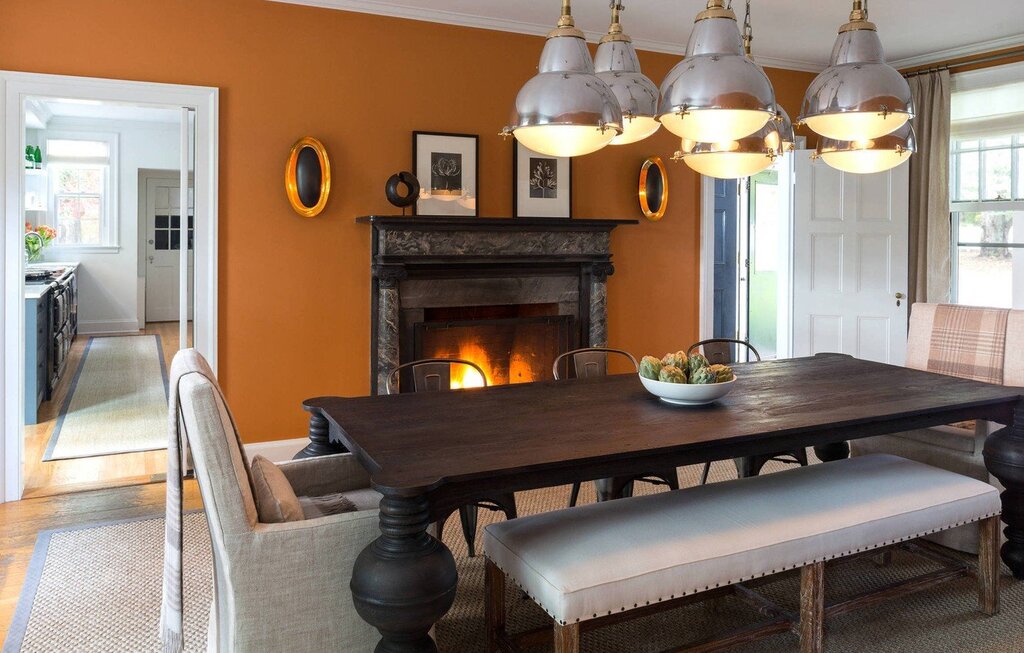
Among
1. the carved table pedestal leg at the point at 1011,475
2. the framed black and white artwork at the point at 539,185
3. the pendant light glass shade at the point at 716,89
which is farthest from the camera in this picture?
the framed black and white artwork at the point at 539,185

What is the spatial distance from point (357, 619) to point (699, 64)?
178 cm

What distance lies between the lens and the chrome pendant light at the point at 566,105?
2.22 meters

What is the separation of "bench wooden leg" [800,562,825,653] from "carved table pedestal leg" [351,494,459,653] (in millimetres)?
1154

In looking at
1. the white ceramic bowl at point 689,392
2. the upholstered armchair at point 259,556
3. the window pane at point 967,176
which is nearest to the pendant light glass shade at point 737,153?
the white ceramic bowl at point 689,392

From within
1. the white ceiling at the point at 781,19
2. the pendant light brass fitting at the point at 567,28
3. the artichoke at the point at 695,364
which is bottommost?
the artichoke at the point at 695,364

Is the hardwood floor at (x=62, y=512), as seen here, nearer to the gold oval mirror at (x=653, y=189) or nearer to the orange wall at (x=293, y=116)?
the orange wall at (x=293, y=116)

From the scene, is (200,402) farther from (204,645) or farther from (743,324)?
(743,324)

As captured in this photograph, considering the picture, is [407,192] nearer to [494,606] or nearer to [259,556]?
[494,606]

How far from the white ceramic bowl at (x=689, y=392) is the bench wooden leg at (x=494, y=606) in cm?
84

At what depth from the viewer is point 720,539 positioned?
2305mm

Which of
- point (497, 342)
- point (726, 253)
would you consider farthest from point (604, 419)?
point (726, 253)

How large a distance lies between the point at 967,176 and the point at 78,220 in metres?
9.46

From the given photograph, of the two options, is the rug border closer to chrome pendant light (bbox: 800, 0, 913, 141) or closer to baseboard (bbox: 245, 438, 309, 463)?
baseboard (bbox: 245, 438, 309, 463)

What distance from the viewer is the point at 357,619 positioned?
213 cm
